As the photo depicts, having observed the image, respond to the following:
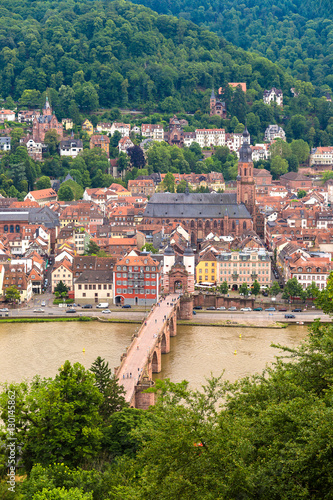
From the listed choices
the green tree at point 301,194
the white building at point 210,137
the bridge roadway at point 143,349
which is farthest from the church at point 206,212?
the white building at point 210,137

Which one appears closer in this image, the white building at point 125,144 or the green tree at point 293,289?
the green tree at point 293,289

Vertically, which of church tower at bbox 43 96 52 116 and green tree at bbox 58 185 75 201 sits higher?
church tower at bbox 43 96 52 116

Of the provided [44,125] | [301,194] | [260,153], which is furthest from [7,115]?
[301,194]

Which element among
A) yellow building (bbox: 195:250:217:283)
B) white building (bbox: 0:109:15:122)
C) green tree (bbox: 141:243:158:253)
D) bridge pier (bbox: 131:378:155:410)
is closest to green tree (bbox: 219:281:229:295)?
yellow building (bbox: 195:250:217:283)

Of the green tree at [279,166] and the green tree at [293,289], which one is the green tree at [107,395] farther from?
the green tree at [279,166]

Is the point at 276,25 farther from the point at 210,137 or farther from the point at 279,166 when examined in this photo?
the point at 279,166

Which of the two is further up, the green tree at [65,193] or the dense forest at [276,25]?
the dense forest at [276,25]

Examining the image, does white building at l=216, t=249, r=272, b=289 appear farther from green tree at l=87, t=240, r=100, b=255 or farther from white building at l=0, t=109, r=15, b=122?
white building at l=0, t=109, r=15, b=122
